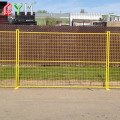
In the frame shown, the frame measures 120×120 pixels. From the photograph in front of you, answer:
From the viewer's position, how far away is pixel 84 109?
21.4ft

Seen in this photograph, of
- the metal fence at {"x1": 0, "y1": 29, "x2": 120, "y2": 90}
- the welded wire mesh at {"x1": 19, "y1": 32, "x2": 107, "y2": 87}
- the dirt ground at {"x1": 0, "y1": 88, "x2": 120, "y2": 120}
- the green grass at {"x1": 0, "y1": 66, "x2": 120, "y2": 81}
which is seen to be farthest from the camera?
the welded wire mesh at {"x1": 19, "y1": 32, "x2": 107, "y2": 87}

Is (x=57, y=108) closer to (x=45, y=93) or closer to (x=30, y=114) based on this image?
(x=30, y=114)

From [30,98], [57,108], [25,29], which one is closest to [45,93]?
[30,98]

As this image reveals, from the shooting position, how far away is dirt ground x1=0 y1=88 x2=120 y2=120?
5.98 meters

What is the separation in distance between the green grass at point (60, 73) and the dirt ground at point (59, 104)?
1.33 meters

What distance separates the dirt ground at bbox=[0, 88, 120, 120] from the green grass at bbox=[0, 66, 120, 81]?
1.33 meters

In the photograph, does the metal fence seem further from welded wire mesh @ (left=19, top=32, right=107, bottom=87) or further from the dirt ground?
the dirt ground

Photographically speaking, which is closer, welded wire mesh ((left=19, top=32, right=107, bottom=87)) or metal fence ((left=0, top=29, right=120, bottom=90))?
metal fence ((left=0, top=29, right=120, bottom=90))

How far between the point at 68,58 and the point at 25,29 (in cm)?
267

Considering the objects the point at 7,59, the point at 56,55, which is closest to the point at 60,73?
the point at 56,55

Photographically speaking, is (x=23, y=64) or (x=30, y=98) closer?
(x=30, y=98)

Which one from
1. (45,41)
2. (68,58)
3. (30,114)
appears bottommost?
(30,114)

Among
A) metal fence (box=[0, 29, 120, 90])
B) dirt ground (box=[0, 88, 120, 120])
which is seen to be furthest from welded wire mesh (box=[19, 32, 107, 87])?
dirt ground (box=[0, 88, 120, 120])

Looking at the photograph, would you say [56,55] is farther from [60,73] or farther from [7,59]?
[7,59]
